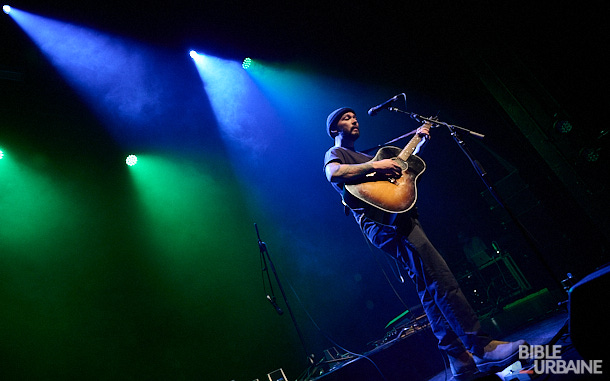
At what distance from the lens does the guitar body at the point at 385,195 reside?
2.57 meters

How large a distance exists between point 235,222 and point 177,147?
76.4 inches

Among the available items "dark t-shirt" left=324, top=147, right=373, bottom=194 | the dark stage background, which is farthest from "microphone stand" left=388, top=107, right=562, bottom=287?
the dark stage background

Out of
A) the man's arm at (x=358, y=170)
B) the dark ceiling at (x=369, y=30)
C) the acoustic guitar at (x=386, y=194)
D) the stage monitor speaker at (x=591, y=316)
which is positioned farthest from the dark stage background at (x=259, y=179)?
the stage monitor speaker at (x=591, y=316)

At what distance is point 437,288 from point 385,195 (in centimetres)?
81

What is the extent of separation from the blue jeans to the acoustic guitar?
13 centimetres

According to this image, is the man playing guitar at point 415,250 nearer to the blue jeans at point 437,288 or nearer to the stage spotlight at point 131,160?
the blue jeans at point 437,288

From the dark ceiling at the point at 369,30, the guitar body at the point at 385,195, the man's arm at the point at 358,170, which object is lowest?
the guitar body at the point at 385,195

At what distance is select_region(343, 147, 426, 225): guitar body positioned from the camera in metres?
2.57

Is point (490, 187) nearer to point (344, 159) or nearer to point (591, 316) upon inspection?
point (344, 159)

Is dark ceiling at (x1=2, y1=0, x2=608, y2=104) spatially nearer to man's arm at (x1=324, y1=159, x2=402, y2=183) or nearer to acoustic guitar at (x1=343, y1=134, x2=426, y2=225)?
acoustic guitar at (x1=343, y1=134, x2=426, y2=225)

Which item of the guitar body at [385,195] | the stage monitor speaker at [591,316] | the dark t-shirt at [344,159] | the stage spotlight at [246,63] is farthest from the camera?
the stage spotlight at [246,63]

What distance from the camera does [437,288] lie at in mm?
2365

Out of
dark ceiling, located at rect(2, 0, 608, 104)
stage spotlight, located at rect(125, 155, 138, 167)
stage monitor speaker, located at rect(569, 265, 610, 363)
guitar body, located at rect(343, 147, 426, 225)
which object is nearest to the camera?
stage monitor speaker, located at rect(569, 265, 610, 363)

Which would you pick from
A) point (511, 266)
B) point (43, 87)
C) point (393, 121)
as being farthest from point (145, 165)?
point (511, 266)
